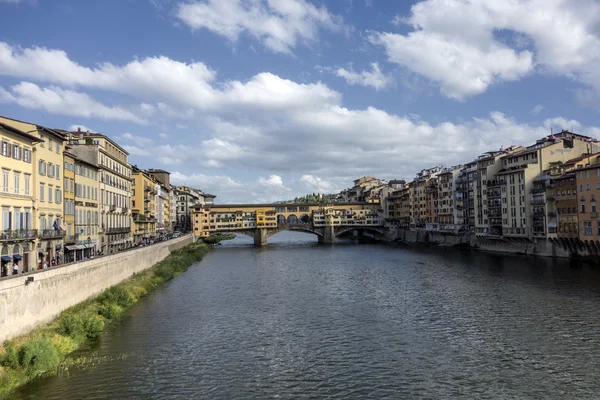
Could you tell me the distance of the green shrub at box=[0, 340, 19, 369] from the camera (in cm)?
2169

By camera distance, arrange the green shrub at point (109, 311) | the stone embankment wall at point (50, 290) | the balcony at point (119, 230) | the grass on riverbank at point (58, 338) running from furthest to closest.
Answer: the balcony at point (119, 230)
the green shrub at point (109, 311)
the stone embankment wall at point (50, 290)
the grass on riverbank at point (58, 338)

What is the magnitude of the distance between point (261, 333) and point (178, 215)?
14091 centimetres

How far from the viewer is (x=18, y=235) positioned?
119 ft

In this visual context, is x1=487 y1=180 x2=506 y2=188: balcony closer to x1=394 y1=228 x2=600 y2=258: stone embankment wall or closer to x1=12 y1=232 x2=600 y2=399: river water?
x1=394 y1=228 x2=600 y2=258: stone embankment wall

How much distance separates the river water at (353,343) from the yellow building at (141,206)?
112 ft

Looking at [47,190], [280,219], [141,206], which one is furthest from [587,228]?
[280,219]

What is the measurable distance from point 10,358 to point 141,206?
7002 centimetres

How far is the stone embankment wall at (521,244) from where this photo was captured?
69188 millimetres

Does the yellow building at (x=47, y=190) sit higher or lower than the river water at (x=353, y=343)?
higher

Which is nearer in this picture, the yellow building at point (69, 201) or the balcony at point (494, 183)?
the yellow building at point (69, 201)

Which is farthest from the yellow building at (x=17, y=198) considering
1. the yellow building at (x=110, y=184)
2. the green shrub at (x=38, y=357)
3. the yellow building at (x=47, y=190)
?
the yellow building at (x=110, y=184)

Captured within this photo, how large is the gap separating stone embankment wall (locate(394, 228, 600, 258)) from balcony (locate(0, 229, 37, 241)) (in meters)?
66.1

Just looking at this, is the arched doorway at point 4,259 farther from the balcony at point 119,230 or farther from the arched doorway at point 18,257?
the balcony at point 119,230

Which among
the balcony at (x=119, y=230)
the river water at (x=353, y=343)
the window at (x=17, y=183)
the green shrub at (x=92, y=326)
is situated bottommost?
the river water at (x=353, y=343)
